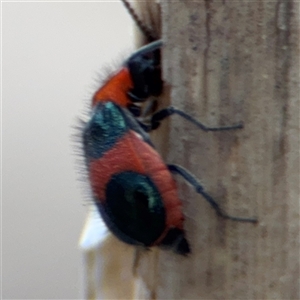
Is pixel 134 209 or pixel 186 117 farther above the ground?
pixel 186 117

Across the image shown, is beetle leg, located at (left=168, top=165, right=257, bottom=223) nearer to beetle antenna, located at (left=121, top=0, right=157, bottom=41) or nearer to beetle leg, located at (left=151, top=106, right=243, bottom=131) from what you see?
beetle leg, located at (left=151, top=106, right=243, bottom=131)

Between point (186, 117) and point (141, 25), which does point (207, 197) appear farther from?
point (141, 25)

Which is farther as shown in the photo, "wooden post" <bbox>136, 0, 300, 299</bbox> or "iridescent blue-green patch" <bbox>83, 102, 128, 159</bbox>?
"iridescent blue-green patch" <bbox>83, 102, 128, 159</bbox>

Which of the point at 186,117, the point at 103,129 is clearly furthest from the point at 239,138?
the point at 103,129

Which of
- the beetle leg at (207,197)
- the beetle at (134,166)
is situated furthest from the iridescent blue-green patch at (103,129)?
the beetle leg at (207,197)

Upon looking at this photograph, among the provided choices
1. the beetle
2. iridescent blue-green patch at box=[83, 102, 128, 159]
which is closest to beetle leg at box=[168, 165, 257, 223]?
the beetle

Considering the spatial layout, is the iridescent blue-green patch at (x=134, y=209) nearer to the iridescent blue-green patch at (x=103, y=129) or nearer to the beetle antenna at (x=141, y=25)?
the iridescent blue-green patch at (x=103, y=129)
